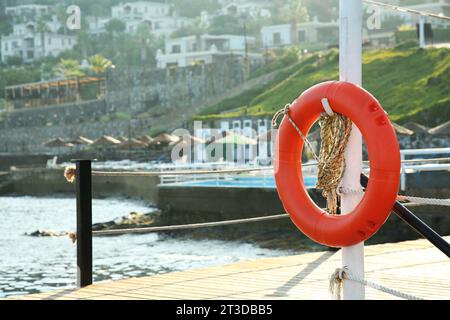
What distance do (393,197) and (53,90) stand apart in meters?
62.9

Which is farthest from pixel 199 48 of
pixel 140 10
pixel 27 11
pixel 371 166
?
pixel 371 166

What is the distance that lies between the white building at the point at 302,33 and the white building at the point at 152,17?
11.3 metres

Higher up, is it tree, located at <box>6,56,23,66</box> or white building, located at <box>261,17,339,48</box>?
white building, located at <box>261,17,339,48</box>

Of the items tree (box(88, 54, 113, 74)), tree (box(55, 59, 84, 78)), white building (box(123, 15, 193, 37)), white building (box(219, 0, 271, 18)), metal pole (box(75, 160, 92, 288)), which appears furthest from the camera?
white building (box(123, 15, 193, 37))

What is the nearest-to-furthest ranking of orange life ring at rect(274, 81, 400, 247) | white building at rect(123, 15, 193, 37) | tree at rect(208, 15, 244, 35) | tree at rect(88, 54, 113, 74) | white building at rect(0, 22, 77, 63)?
orange life ring at rect(274, 81, 400, 247) < tree at rect(88, 54, 113, 74) < tree at rect(208, 15, 244, 35) < white building at rect(0, 22, 77, 63) < white building at rect(123, 15, 193, 37)

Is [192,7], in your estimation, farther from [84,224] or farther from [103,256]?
[84,224]

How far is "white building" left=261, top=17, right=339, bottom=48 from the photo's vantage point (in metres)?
68.8

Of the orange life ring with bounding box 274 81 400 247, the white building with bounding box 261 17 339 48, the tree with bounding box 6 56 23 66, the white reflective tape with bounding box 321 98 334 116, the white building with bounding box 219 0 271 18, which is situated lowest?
the orange life ring with bounding box 274 81 400 247

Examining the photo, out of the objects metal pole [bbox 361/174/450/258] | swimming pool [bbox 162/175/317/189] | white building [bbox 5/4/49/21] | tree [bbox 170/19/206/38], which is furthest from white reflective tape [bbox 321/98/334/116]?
white building [bbox 5/4/49/21]

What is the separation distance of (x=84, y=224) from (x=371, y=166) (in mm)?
1532

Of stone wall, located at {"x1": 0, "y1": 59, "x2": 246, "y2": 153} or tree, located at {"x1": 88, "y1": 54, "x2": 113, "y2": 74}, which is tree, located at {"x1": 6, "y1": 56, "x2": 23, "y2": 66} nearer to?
tree, located at {"x1": 88, "y1": 54, "x2": 113, "y2": 74}

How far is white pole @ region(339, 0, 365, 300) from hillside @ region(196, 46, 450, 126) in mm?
31180

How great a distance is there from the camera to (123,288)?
335 cm
